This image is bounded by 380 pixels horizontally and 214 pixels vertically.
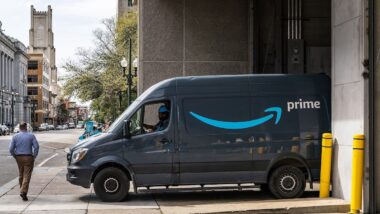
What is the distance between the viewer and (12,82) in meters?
132

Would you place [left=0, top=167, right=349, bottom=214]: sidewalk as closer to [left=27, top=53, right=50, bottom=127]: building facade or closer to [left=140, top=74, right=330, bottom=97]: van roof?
[left=140, top=74, right=330, bottom=97]: van roof

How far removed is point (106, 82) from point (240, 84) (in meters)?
38.0

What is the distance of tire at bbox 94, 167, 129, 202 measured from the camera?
1254 centimetres

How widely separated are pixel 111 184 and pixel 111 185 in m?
0.02

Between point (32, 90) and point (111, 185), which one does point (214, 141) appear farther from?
point (32, 90)

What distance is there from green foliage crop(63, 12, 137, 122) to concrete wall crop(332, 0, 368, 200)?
38398mm

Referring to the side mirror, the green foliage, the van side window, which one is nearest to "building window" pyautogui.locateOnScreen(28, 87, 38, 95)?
the green foliage

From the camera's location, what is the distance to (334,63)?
11.8 meters

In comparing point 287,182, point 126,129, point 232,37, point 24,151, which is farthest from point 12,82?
point 287,182

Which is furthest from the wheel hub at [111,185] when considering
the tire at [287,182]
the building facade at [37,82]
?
the building facade at [37,82]

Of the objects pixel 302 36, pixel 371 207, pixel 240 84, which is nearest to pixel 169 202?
pixel 240 84

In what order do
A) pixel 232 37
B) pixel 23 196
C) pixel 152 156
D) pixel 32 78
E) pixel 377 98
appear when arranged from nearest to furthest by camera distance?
1. pixel 377 98
2. pixel 152 156
3. pixel 23 196
4. pixel 232 37
5. pixel 32 78

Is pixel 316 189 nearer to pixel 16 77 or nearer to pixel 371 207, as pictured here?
pixel 371 207

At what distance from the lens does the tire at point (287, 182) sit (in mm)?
12586
